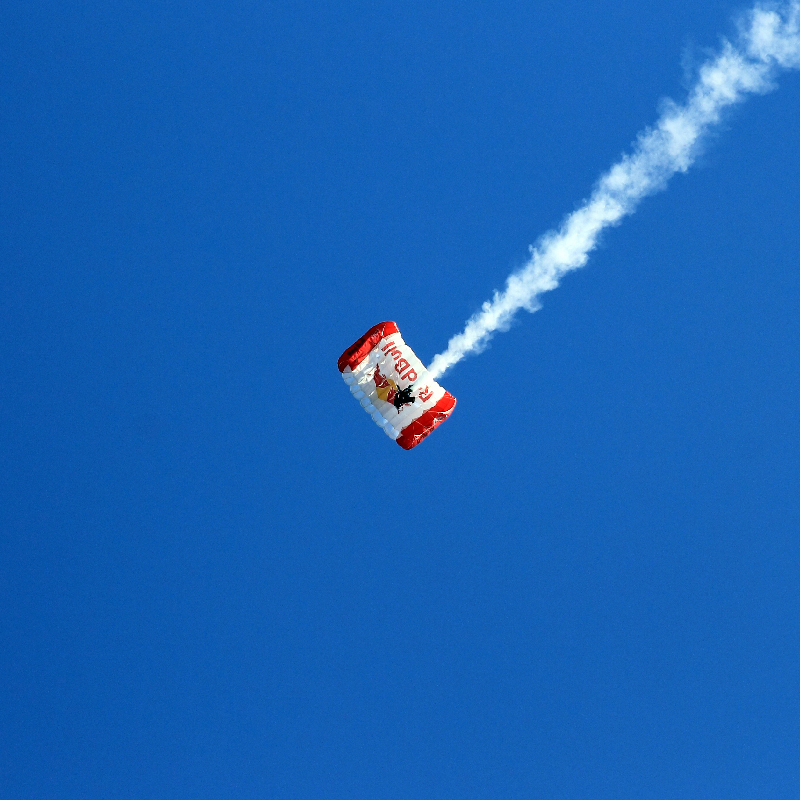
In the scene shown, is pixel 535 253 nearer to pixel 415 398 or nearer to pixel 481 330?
pixel 481 330

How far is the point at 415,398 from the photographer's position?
31.6 metres

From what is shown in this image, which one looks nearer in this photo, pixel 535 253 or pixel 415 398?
pixel 415 398

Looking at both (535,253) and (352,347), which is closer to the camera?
(352,347)

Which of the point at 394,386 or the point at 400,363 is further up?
the point at 400,363

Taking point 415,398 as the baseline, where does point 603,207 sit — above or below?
above

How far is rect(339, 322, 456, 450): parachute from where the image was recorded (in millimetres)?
31656

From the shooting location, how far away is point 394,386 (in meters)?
31.9

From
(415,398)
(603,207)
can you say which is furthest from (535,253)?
(415,398)

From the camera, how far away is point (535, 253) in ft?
113

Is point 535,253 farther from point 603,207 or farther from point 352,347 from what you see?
point 352,347

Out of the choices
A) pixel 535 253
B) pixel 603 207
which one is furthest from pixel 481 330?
pixel 603 207

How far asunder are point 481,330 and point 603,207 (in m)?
Result: 4.76

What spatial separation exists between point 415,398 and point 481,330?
3.44 meters

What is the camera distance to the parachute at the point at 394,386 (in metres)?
31.7
